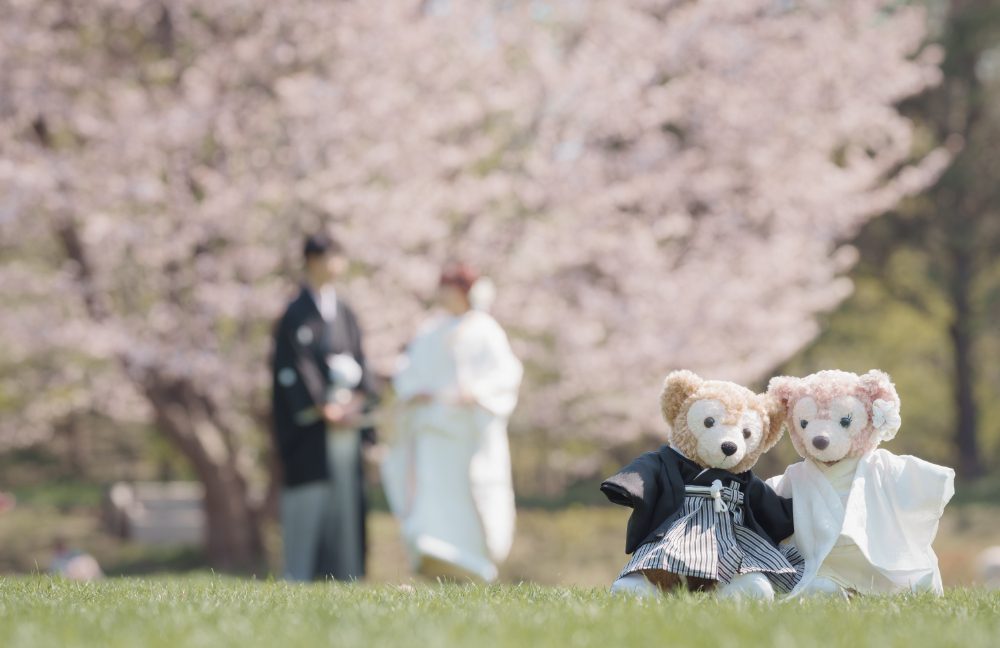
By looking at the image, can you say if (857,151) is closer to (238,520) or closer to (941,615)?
(238,520)

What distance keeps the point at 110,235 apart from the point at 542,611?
703 centimetres

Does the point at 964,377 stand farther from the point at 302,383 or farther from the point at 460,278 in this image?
the point at 302,383

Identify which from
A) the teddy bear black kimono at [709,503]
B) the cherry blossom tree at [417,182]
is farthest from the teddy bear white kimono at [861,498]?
the cherry blossom tree at [417,182]

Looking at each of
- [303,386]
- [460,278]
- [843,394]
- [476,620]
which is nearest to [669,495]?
[843,394]

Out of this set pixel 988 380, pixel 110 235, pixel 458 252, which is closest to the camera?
pixel 110 235

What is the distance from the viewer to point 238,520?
35.6ft

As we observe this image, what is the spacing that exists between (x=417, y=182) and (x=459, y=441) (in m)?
3.70

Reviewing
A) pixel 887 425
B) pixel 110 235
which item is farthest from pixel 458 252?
pixel 887 425

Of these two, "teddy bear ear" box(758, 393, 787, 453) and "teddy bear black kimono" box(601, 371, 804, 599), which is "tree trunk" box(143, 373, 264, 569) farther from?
"teddy bear ear" box(758, 393, 787, 453)

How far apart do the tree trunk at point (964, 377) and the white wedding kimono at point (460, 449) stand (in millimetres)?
16596

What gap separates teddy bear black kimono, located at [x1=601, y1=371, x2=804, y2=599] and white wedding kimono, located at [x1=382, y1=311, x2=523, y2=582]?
10.2 ft

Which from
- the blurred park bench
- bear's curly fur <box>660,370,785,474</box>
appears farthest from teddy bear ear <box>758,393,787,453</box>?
the blurred park bench

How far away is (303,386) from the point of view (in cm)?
641

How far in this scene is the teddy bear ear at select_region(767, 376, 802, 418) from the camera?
355cm
